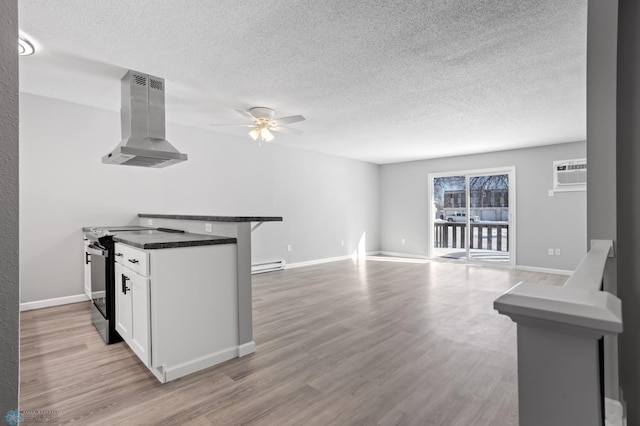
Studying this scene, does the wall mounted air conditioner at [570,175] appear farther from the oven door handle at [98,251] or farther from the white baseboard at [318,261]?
the oven door handle at [98,251]

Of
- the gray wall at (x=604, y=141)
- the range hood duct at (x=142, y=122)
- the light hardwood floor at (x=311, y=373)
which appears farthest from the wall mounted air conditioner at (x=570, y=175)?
the range hood duct at (x=142, y=122)

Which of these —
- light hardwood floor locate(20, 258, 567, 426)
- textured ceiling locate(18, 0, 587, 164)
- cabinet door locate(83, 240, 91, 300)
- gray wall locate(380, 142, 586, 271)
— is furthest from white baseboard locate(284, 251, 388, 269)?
cabinet door locate(83, 240, 91, 300)

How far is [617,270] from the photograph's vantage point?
1.62m

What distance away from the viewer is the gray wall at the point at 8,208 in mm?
521

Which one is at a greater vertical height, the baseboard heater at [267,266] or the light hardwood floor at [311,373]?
the baseboard heater at [267,266]

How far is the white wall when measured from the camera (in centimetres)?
389

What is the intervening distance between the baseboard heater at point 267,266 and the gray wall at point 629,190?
5024 millimetres

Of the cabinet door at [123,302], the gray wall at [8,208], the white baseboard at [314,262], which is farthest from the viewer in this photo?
the white baseboard at [314,262]

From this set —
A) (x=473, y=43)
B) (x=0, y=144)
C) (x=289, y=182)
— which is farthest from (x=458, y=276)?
(x=0, y=144)

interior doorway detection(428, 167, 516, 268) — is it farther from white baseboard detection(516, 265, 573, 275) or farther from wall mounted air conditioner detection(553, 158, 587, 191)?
wall mounted air conditioner detection(553, 158, 587, 191)

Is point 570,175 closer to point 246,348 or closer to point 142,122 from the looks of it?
point 246,348

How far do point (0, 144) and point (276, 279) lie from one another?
201 inches

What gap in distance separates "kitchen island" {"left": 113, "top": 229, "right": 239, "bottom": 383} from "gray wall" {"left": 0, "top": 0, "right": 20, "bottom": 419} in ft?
5.70

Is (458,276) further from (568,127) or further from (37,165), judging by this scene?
(37,165)
